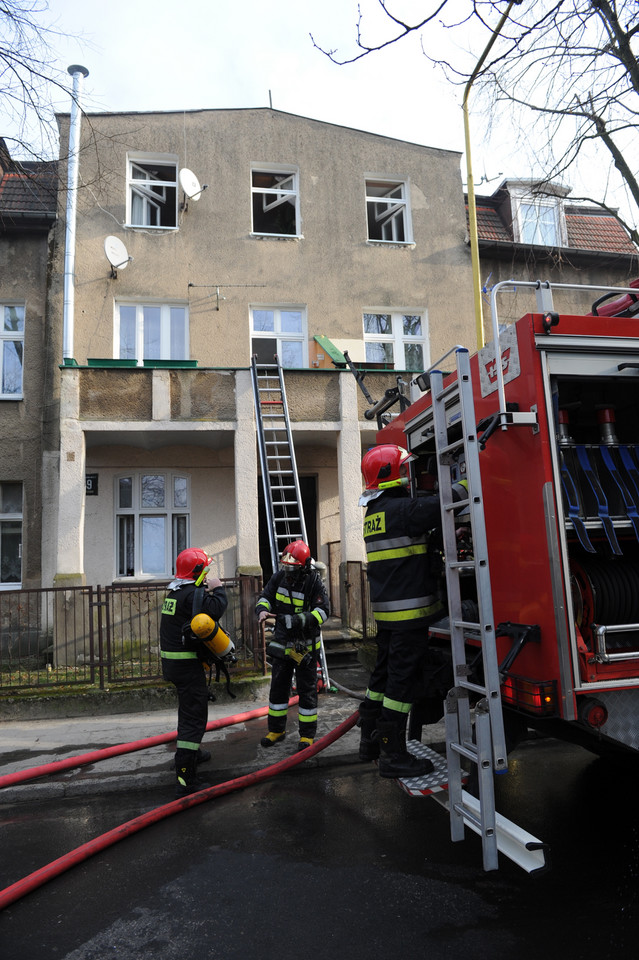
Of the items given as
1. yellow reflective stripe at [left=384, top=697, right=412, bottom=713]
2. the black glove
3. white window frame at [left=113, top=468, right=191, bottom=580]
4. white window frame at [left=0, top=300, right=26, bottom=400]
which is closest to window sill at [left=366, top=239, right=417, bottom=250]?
white window frame at [left=113, top=468, right=191, bottom=580]

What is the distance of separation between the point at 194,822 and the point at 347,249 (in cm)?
1063

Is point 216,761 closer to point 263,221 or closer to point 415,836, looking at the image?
point 415,836

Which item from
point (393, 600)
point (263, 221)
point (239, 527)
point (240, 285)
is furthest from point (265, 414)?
point (393, 600)

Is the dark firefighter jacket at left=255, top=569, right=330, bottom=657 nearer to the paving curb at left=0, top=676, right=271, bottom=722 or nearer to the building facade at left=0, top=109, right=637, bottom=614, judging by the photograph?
the paving curb at left=0, top=676, right=271, bottom=722

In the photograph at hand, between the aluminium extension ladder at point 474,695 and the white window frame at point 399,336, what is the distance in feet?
29.6

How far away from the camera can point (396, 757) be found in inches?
146

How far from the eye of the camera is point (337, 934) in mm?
2811

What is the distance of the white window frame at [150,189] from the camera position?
1189 centimetres

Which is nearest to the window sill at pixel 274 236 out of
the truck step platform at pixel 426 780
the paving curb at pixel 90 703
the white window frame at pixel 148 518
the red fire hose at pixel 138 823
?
the white window frame at pixel 148 518

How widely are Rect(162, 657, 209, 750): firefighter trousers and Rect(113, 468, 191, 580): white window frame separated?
6.62 metres

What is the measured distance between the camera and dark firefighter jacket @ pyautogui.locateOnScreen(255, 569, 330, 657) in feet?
18.7

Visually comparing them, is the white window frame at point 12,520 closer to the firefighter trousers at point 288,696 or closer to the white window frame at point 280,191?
the white window frame at point 280,191

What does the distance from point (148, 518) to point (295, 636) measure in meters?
6.44

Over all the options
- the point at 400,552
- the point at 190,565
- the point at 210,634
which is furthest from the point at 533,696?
the point at 190,565
